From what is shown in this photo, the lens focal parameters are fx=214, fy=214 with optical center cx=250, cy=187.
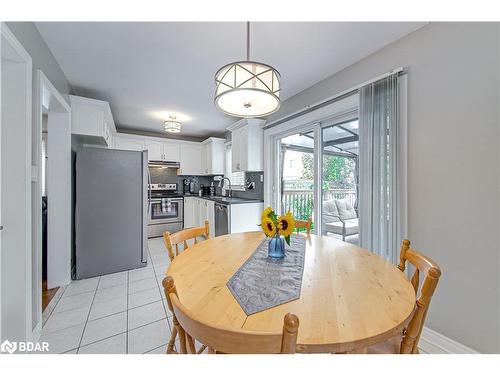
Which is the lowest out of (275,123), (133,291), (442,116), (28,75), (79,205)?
(133,291)

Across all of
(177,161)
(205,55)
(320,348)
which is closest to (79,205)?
(205,55)

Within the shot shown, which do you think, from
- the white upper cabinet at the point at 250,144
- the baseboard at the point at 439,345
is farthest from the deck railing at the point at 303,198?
the baseboard at the point at 439,345

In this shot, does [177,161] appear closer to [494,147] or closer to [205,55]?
[205,55]

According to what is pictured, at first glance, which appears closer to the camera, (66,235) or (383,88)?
(383,88)

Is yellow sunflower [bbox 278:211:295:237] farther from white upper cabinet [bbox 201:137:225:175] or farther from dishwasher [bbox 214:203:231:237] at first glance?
white upper cabinet [bbox 201:137:225:175]

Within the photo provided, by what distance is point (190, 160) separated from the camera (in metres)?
5.41

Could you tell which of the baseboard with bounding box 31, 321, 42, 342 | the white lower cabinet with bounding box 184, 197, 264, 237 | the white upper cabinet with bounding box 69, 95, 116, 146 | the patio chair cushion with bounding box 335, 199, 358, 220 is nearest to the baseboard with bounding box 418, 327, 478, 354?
the patio chair cushion with bounding box 335, 199, 358, 220

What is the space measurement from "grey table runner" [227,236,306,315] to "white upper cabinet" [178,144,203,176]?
4.37m

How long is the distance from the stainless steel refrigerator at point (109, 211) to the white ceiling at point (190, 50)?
3.02 ft

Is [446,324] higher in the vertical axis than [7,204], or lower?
lower

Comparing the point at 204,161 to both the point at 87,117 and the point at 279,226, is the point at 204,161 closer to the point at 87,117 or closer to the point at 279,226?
the point at 87,117

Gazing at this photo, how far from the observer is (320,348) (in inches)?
23.9

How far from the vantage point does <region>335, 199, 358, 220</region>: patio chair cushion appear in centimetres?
241
